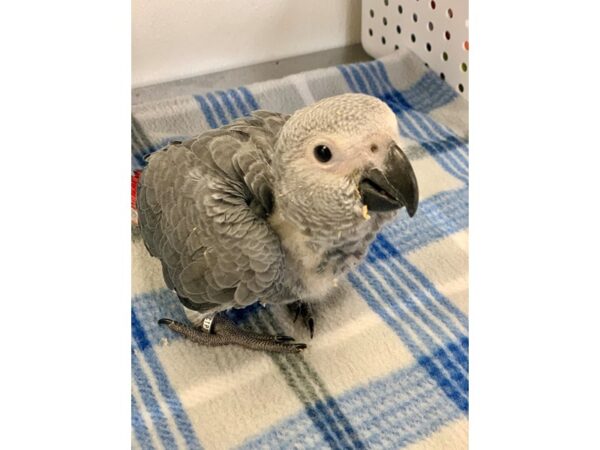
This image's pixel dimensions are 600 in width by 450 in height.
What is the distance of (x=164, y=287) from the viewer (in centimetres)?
114

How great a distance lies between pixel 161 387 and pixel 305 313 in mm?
269

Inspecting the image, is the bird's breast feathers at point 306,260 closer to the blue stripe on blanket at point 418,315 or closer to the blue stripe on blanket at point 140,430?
the blue stripe on blanket at point 418,315

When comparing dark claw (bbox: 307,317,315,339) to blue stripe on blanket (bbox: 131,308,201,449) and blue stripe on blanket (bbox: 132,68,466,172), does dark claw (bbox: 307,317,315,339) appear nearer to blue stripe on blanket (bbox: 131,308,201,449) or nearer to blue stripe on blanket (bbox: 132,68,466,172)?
blue stripe on blanket (bbox: 131,308,201,449)

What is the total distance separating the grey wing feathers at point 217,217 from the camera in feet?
2.88

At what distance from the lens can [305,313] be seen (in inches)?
43.7

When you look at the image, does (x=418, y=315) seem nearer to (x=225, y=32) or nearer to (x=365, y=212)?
(x=365, y=212)

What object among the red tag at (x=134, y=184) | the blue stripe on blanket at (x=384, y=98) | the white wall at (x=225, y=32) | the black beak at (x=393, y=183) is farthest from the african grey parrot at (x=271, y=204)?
the white wall at (x=225, y=32)

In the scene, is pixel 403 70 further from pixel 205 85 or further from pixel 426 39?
pixel 205 85

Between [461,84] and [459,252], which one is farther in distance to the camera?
[461,84]

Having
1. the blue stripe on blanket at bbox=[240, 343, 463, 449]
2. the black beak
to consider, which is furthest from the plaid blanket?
the black beak

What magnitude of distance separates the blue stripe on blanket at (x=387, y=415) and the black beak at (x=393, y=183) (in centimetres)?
38

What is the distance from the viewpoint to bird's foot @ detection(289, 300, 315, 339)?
3.58 ft

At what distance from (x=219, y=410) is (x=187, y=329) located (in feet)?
0.50
